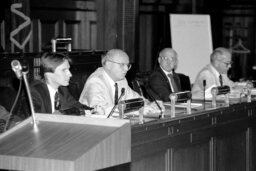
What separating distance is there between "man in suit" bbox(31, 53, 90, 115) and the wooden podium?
3.71ft

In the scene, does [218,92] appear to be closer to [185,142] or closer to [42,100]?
[185,142]

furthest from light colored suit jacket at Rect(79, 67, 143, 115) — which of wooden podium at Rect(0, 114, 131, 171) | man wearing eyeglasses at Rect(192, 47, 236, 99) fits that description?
wooden podium at Rect(0, 114, 131, 171)

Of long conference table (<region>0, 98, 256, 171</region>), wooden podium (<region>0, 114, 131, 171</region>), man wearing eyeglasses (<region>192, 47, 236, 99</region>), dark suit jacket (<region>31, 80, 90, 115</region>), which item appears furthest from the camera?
man wearing eyeglasses (<region>192, 47, 236, 99</region>)

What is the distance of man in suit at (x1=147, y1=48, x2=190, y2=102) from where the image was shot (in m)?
6.40

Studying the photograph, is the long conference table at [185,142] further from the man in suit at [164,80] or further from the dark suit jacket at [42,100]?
the man in suit at [164,80]

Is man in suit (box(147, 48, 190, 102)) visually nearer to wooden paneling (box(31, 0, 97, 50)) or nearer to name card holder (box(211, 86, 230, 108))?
name card holder (box(211, 86, 230, 108))

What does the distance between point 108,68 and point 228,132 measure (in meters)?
1.20

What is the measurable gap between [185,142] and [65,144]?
1959 mm

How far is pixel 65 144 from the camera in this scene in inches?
115

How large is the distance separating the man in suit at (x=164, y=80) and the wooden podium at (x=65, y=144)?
3178 mm

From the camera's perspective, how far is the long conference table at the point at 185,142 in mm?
3088

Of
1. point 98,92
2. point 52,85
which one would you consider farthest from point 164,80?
point 52,85

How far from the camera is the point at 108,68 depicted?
18.3 ft

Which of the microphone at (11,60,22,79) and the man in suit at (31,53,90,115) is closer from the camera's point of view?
the microphone at (11,60,22,79)
